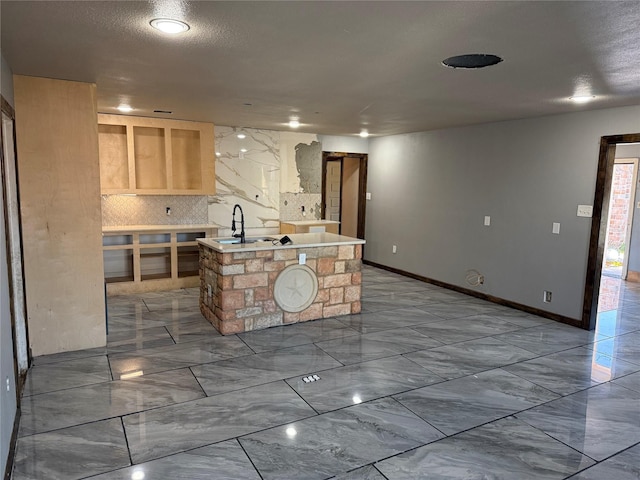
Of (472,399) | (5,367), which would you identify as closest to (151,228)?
(5,367)

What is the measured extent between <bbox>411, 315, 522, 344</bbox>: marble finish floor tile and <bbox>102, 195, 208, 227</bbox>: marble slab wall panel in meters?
3.73

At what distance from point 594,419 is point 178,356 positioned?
3.21 metres

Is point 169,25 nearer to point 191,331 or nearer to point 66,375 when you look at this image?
point 66,375

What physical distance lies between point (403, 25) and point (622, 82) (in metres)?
2.19

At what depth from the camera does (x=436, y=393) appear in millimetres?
3168

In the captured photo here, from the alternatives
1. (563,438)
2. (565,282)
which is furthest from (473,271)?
(563,438)

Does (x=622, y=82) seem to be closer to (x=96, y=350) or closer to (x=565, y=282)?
(x=565, y=282)

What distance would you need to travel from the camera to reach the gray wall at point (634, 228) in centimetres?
Result: 687

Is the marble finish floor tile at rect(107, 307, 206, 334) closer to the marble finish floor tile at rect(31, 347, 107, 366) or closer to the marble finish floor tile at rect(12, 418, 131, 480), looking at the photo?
the marble finish floor tile at rect(31, 347, 107, 366)

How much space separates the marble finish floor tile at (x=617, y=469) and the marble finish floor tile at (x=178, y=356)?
2598 mm

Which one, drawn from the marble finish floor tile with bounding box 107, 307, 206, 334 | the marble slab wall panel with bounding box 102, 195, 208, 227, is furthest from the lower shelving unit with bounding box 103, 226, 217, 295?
the marble finish floor tile with bounding box 107, 307, 206, 334

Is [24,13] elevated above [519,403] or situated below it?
above

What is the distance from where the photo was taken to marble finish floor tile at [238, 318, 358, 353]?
13.3ft

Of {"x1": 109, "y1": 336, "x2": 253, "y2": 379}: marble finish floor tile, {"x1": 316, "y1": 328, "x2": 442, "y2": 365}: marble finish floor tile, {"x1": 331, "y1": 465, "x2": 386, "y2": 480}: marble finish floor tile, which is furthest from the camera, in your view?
{"x1": 316, "y1": 328, "x2": 442, "y2": 365}: marble finish floor tile
